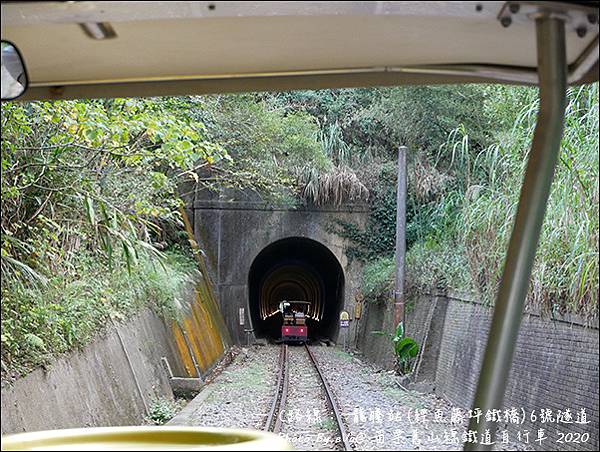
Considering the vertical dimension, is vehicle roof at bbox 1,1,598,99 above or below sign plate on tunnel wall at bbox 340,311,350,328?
above

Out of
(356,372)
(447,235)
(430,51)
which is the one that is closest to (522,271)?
(430,51)

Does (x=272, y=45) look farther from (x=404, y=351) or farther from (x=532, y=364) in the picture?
(x=404, y=351)

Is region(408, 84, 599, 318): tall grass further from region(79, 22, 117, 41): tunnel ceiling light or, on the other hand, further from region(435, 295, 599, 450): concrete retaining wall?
region(79, 22, 117, 41): tunnel ceiling light

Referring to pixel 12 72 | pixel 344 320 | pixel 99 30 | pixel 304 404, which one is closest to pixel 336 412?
pixel 304 404

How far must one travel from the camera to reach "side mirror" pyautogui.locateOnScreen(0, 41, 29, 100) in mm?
4184

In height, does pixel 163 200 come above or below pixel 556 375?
above

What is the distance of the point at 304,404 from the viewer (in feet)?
46.7

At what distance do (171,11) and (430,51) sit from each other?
1.49m

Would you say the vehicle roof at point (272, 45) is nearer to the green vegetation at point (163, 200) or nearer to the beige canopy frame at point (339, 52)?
the beige canopy frame at point (339, 52)

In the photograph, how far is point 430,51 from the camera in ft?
14.8

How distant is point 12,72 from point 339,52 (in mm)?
1746

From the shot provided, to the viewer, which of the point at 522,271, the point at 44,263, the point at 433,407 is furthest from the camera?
the point at 433,407

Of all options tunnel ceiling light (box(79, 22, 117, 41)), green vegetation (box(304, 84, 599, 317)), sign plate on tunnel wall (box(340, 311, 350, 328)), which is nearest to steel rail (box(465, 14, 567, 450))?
tunnel ceiling light (box(79, 22, 117, 41))

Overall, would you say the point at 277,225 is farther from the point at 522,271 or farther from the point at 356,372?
the point at 522,271
